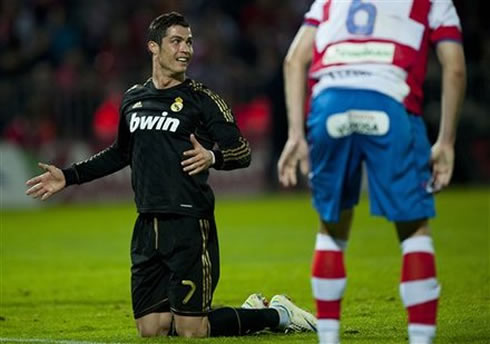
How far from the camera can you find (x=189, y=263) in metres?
7.91

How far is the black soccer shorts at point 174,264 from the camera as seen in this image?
7.89 meters

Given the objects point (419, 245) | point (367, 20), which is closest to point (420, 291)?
point (419, 245)

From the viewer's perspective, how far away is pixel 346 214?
628cm

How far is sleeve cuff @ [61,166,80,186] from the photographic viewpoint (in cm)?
820

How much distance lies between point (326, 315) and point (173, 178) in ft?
6.75

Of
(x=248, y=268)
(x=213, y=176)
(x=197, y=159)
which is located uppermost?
(x=197, y=159)

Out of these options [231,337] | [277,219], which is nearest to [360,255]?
[277,219]

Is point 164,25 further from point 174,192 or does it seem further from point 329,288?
point 329,288

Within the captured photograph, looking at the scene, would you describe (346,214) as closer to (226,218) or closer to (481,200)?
(226,218)

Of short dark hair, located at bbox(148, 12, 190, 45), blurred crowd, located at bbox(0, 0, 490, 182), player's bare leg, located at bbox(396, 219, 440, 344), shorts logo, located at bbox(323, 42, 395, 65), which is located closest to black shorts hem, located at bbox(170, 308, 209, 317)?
short dark hair, located at bbox(148, 12, 190, 45)

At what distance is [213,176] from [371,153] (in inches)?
639

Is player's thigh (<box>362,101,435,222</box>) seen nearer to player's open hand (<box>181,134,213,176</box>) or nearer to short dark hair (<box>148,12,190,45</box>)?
player's open hand (<box>181,134,213,176</box>)

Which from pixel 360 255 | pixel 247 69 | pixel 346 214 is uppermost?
pixel 247 69

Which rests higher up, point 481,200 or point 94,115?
point 94,115
